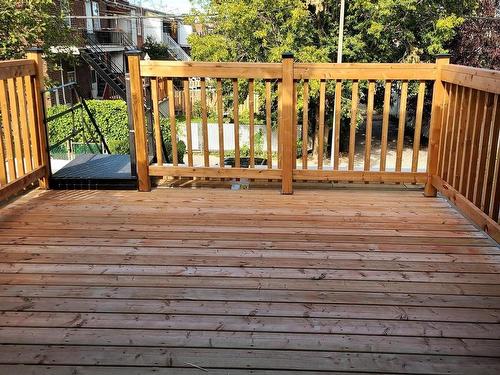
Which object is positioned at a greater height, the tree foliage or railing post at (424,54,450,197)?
the tree foliage

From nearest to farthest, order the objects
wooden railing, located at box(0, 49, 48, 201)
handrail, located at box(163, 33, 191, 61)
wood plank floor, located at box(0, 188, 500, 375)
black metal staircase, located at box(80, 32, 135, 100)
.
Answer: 1. wood plank floor, located at box(0, 188, 500, 375)
2. wooden railing, located at box(0, 49, 48, 201)
3. black metal staircase, located at box(80, 32, 135, 100)
4. handrail, located at box(163, 33, 191, 61)

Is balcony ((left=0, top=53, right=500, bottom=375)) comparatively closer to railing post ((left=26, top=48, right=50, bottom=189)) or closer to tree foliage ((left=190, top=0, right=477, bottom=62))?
railing post ((left=26, top=48, right=50, bottom=189))

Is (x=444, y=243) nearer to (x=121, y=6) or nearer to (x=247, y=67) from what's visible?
(x=247, y=67)

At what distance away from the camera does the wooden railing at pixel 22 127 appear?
360cm

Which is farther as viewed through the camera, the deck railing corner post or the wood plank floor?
the deck railing corner post

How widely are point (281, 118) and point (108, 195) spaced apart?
4.87 ft

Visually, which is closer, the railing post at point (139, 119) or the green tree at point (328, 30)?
the railing post at point (139, 119)

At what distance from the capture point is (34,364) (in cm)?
181

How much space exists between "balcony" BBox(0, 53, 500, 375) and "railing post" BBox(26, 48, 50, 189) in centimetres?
1

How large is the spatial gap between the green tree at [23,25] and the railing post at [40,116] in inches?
268

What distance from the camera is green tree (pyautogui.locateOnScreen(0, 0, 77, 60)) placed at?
388 inches

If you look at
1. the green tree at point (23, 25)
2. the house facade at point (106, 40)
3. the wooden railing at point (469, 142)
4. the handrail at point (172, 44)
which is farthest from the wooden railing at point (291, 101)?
the handrail at point (172, 44)

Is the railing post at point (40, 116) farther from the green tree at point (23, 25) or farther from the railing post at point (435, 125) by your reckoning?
the green tree at point (23, 25)

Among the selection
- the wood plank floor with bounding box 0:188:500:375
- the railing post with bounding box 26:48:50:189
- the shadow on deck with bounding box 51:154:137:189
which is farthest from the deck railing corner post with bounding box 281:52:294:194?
the railing post with bounding box 26:48:50:189
